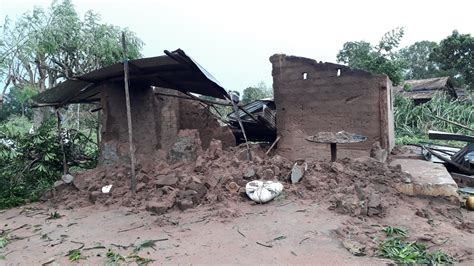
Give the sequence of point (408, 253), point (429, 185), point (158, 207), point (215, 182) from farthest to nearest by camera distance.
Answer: point (215, 182)
point (429, 185)
point (158, 207)
point (408, 253)

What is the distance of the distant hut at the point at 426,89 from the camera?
19719mm

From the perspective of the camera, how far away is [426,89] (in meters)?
21.0

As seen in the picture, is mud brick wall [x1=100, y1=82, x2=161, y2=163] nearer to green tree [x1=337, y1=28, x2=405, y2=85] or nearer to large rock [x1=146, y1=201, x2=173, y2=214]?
large rock [x1=146, y1=201, x2=173, y2=214]

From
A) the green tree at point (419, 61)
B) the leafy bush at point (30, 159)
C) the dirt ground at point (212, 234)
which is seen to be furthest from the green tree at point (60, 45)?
the green tree at point (419, 61)

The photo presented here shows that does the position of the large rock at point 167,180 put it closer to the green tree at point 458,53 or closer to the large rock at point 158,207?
the large rock at point 158,207

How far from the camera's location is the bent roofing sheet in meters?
5.71

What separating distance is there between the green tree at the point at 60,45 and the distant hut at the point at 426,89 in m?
14.5

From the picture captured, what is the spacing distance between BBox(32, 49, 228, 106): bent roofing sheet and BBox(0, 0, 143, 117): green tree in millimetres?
7102

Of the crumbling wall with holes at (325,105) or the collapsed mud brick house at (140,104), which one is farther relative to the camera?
the crumbling wall with holes at (325,105)

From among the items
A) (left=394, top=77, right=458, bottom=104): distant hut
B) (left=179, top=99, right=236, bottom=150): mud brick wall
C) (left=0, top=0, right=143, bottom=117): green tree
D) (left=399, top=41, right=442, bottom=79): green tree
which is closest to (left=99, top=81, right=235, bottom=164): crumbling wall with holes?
(left=179, top=99, right=236, bottom=150): mud brick wall

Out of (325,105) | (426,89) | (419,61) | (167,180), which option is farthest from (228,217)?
(419,61)

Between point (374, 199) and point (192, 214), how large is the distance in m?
2.43

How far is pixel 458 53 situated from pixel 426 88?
306cm

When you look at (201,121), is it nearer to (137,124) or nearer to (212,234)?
(137,124)
